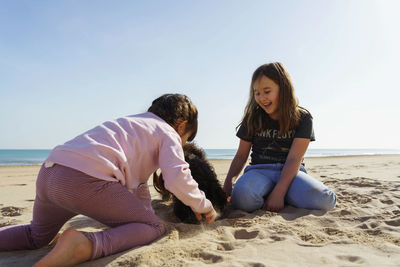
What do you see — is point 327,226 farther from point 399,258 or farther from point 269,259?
point 269,259

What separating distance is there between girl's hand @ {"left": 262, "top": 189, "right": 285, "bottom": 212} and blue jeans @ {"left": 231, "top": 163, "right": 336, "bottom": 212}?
0.25ft

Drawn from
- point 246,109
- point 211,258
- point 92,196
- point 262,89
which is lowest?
point 211,258

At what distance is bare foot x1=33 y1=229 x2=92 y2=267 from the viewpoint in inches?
Result: 56.4

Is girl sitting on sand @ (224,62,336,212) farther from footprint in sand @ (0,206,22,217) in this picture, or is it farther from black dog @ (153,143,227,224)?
footprint in sand @ (0,206,22,217)

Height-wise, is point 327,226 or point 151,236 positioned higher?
point 151,236

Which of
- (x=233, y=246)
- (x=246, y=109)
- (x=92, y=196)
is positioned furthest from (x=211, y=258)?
(x=246, y=109)

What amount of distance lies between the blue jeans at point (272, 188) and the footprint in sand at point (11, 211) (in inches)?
83.0

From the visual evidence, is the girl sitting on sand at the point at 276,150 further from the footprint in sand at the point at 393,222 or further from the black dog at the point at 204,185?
the footprint in sand at the point at 393,222

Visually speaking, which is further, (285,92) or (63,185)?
(285,92)

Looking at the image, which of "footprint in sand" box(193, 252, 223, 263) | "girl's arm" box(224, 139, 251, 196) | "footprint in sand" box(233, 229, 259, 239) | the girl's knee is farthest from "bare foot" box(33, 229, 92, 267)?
"girl's arm" box(224, 139, 251, 196)

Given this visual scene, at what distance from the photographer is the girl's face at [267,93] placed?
2.93 m

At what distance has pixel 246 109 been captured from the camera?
3336 millimetres

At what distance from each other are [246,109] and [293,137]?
1.99 feet

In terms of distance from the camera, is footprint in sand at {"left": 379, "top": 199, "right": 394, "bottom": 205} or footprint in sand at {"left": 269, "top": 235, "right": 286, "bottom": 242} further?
footprint in sand at {"left": 379, "top": 199, "right": 394, "bottom": 205}
